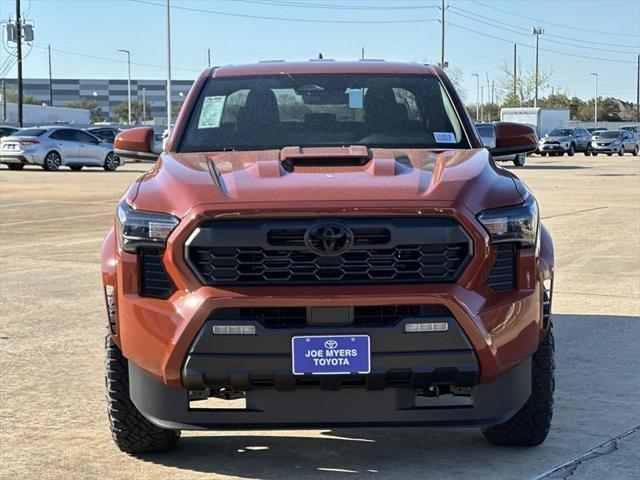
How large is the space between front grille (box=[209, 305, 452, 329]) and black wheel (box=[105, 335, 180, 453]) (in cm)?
75

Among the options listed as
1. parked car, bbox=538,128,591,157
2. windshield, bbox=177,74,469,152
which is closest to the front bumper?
windshield, bbox=177,74,469,152

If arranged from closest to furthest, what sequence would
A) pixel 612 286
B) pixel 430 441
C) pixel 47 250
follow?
pixel 430 441 < pixel 612 286 < pixel 47 250

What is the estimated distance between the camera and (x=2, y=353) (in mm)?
7035

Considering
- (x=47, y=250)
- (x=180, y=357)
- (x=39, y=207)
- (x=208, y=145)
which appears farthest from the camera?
(x=39, y=207)

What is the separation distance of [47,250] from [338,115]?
25.8 ft

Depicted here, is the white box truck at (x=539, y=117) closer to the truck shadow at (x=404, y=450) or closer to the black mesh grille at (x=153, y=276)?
the truck shadow at (x=404, y=450)

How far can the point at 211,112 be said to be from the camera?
5742 millimetres

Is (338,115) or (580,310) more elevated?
(338,115)

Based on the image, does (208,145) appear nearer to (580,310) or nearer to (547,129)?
(580,310)

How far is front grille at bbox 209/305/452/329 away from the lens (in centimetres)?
406

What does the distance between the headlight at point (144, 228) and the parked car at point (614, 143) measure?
176ft

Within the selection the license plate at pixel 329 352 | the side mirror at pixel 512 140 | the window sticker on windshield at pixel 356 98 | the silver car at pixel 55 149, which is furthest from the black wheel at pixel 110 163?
the license plate at pixel 329 352

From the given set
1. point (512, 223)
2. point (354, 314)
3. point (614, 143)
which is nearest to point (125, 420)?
point (354, 314)

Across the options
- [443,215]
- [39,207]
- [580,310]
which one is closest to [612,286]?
[580,310]
